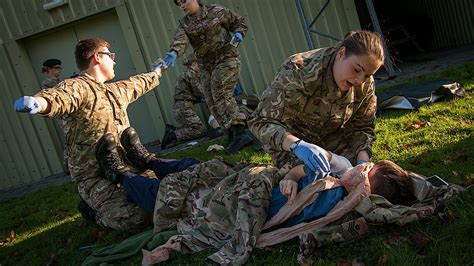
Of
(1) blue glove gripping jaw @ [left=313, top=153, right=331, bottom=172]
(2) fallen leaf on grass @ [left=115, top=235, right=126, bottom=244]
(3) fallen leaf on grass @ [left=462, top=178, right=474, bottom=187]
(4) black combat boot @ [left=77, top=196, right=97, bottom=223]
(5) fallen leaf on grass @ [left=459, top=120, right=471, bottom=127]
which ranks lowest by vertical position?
(5) fallen leaf on grass @ [left=459, top=120, right=471, bottom=127]

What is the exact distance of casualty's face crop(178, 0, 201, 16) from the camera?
18.8ft

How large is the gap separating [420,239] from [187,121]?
6229 mm

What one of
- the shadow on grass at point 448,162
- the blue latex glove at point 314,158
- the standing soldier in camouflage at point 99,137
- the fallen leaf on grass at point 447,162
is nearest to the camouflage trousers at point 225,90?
the standing soldier in camouflage at point 99,137

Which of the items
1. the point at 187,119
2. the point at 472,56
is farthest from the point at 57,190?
the point at 472,56

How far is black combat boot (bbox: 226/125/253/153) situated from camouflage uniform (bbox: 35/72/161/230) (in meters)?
1.81

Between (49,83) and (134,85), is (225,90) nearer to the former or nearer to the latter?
(134,85)

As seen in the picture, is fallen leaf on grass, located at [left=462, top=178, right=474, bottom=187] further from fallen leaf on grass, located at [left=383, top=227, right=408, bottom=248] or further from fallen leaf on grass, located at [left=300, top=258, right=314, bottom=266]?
fallen leaf on grass, located at [left=300, top=258, right=314, bottom=266]

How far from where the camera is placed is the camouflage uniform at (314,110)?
312cm

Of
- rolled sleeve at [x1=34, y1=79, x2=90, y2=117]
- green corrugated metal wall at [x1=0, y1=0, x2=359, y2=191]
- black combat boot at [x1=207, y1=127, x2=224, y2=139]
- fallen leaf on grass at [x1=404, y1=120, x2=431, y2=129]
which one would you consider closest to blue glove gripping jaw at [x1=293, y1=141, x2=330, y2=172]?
rolled sleeve at [x1=34, y1=79, x2=90, y2=117]

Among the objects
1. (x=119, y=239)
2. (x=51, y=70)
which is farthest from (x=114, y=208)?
(x=51, y=70)

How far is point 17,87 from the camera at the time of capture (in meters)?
8.99

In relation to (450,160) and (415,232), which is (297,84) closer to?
(415,232)

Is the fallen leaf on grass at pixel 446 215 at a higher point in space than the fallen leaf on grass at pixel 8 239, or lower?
lower

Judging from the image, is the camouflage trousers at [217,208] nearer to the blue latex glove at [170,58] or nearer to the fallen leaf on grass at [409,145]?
the fallen leaf on grass at [409,145]
